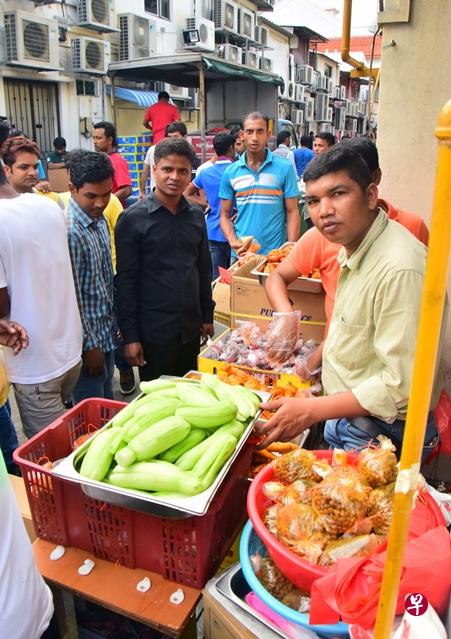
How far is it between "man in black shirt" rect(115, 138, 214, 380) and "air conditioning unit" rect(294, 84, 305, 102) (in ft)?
77.8

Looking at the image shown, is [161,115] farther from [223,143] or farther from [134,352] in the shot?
[134,352]

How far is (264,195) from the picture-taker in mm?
5035

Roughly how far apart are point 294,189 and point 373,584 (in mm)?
4376

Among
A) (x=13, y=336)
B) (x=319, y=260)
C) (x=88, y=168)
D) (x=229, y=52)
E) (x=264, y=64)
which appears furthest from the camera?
(x=264, y=64)

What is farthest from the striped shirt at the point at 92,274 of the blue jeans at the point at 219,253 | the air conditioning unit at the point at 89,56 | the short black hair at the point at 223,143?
the air conditioning unit at the point at 89,56

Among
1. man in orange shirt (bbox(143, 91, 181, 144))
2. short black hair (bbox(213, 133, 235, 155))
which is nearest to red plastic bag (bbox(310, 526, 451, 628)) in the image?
short black hair (bbox(213, 133, 235, 155))

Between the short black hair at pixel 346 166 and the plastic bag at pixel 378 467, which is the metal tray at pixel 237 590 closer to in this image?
the plastic bag at pixel 378 467

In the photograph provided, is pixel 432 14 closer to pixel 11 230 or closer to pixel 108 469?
pixel 11 230

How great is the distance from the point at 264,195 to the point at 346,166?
3167 mm

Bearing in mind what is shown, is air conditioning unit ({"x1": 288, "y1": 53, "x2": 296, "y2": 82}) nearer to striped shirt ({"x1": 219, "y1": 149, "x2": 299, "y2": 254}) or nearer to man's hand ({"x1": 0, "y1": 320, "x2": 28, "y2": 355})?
striped shirt ({"x1": 219, "y1": 149, "x2": 299, "y2": 254})

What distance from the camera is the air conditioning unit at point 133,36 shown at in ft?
45.1

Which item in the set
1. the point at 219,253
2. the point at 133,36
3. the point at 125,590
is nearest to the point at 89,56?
the point at 133,36

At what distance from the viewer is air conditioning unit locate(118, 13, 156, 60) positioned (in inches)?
541

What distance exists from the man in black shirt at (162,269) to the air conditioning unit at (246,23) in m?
18.9
